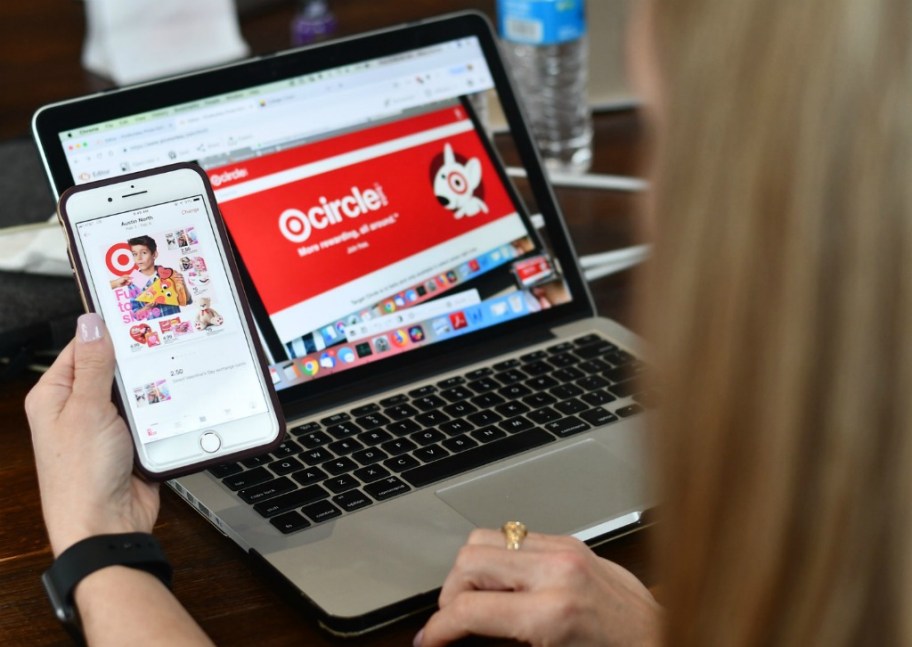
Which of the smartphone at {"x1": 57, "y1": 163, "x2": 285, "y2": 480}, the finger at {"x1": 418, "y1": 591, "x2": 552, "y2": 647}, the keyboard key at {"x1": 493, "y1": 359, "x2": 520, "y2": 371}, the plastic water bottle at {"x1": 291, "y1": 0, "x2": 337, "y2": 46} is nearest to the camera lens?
the finger at {"x1": 418, "y1": 591, "x2": 552, "y2": 647}

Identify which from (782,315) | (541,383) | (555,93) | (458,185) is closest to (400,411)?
(541,383)

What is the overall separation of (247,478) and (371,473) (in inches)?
3.4

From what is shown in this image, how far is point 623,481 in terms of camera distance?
81cm

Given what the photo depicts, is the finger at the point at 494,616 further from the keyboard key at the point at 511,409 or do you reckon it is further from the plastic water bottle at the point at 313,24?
the plastic water bottle at the point at 313,24

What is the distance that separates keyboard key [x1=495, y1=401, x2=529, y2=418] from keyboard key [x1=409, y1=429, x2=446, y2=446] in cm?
6

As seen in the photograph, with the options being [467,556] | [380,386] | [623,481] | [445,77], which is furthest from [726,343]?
[445,77]

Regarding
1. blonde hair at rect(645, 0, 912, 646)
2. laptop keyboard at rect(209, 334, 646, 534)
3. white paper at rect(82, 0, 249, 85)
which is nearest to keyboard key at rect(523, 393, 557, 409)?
laptop keyboard at rect(209, 334, 646, 534)

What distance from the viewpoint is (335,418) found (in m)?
0.89

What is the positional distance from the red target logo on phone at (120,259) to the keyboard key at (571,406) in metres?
0.34

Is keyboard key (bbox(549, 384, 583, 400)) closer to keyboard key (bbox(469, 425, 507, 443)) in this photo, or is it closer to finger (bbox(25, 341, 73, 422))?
keyboard key (bbox(469, 425, 507, 443))

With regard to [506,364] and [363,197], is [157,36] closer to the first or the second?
[363,197]

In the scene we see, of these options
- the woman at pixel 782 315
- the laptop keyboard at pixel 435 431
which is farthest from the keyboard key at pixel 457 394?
the woman at pixel 782 315

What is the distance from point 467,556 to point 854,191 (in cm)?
34

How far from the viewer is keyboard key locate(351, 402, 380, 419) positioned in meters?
0.90
